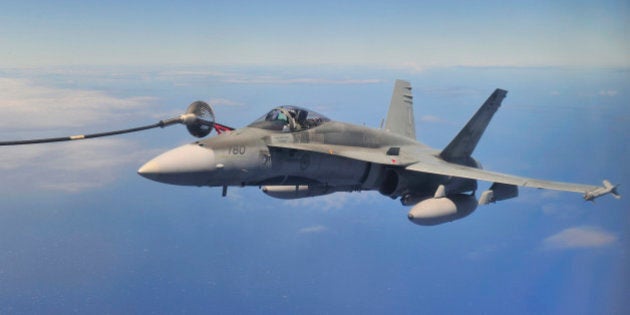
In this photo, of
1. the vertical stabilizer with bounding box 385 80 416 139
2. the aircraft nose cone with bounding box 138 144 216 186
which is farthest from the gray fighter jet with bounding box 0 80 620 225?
the vertical stabilizer with bounding box 385 80 416 139

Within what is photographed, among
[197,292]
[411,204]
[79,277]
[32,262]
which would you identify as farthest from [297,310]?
[411,204]

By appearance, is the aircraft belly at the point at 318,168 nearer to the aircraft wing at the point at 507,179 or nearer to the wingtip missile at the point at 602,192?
the aircraft wing at the point at 507,179

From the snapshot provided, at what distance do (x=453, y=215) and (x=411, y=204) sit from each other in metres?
1.35

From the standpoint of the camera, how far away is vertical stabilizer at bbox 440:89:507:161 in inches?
664

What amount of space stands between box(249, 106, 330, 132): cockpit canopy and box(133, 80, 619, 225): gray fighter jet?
0.09ft

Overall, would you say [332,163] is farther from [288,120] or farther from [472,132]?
[472,132]

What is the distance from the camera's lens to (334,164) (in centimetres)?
1398

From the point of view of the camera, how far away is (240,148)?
12109 mm

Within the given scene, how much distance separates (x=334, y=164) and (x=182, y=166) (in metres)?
4.57

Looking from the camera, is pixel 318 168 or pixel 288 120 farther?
pixel 318 168

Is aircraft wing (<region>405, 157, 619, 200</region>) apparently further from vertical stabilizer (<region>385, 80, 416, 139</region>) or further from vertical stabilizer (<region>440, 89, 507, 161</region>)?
vertical stabilizer (<region>385, 80, 416, 139</region>)

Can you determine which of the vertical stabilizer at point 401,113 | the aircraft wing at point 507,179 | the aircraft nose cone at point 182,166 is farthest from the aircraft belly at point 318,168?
the vertical stabilizer at point 401,113

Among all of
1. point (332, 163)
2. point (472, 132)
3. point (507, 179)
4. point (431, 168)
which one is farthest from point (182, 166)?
point (472, 132)

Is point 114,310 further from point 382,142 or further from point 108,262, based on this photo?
point 382,142
